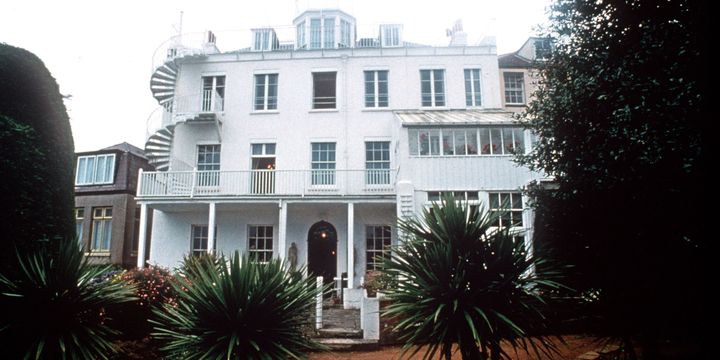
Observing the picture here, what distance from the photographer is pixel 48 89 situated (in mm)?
6691

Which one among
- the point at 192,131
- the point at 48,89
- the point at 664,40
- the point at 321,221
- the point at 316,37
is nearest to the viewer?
the point at 664,40

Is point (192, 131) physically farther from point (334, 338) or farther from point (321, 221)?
point (334, 338)

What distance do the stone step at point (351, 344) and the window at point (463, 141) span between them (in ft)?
19.6

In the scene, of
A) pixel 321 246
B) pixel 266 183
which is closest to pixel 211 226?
pixel 266 183

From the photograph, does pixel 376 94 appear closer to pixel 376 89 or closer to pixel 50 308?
pixel 376 89

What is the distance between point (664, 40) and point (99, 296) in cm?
794

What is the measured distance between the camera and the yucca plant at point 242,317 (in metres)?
5.14

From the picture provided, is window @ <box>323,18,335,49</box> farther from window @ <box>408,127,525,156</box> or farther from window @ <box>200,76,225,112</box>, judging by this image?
window @ <box>408,127,525,156</box>

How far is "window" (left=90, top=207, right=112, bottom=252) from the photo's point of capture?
18.9 meters

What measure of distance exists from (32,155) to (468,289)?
649cm

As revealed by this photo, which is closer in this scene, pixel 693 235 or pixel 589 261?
pixel 693 235

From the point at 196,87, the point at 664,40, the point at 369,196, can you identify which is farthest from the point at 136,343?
the point at 196,87

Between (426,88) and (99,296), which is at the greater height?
(426,88)

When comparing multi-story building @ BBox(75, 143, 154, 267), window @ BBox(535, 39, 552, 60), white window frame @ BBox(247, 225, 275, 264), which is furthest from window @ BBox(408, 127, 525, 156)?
multi-story building @ BBox(75, 143, 154, 267)
